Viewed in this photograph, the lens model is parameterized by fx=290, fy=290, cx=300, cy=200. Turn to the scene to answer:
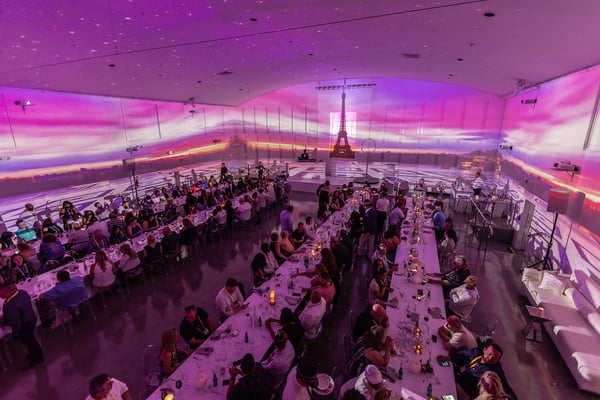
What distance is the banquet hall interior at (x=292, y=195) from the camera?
4.28m

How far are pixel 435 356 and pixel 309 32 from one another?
6966 mm

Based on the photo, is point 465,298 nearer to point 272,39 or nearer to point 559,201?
point 559,201

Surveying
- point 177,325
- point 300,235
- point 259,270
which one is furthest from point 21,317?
point 300,235

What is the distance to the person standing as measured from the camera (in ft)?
13.5

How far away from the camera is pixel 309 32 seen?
273 inches

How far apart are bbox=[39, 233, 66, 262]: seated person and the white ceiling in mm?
3903

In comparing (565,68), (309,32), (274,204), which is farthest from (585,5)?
(274,204)

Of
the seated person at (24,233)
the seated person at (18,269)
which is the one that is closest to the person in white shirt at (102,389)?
the seated person at (18,269)

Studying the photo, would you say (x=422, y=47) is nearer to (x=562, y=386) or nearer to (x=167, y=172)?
(x=562, y=386)

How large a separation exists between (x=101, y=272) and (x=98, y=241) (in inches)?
75.1

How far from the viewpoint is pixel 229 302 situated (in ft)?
14.6

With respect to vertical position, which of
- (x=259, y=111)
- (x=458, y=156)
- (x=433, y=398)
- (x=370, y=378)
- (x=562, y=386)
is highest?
(x=259, y=111)

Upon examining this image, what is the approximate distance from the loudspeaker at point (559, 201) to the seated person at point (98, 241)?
1039 cm

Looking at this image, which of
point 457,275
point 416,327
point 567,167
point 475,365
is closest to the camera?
point 475,365
